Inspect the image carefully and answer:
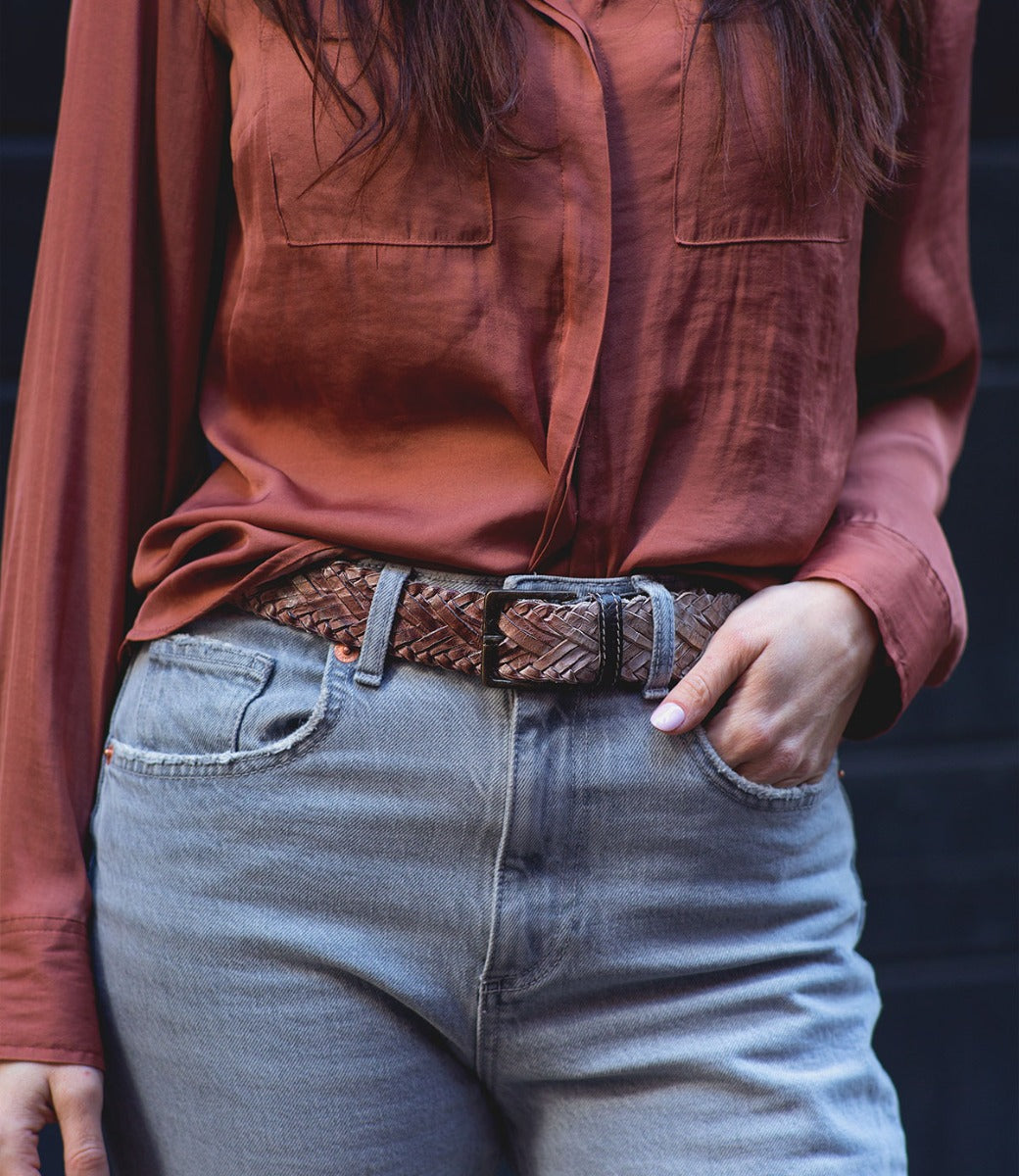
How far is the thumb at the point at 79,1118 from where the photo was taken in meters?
0.83

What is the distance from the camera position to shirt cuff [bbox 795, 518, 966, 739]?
0.88 m

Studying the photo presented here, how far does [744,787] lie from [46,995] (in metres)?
0.54

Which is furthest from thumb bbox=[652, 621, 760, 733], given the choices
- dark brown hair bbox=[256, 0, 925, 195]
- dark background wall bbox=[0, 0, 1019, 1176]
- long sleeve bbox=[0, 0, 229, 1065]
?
dark background wall bbox=[0, 0, 1019, 1176]

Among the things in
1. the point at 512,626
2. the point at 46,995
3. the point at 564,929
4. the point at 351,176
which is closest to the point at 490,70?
the point at 351,176

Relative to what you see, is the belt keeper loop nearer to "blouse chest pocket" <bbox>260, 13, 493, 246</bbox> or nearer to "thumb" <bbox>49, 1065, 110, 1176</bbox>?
"blouse chest pocket" <bbox>260, 13, 493, 246</bbox>

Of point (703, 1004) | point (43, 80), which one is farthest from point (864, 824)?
point (43, 80)

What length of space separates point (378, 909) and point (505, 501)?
0.30m

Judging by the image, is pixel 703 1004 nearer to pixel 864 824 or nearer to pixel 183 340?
pixel 183 340

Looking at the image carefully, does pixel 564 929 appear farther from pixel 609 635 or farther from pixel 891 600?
pixel 891 600

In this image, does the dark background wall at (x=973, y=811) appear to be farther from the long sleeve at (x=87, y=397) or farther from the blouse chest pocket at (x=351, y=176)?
the blouse chest pocket at (x=351, y=176)

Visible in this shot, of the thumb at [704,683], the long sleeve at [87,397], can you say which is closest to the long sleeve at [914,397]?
the thumb at [704,683]

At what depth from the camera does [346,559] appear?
85 cm

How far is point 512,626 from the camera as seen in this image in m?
0.78

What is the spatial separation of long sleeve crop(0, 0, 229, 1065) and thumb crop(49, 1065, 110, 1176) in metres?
0.02
